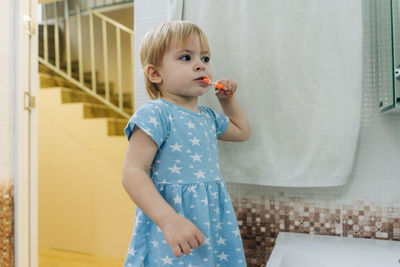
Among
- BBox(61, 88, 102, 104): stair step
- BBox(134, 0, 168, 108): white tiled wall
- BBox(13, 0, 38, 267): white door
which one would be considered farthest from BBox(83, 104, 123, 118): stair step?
BBox(134, 0, 168, 108): white tiled wall

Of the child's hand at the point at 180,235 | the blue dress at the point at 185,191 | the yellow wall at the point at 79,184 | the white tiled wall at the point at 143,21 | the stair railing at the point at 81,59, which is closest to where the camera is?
the child's hand at the point at 180,235

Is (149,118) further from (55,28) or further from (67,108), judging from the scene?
(55,28)

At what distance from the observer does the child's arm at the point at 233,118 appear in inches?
37.3

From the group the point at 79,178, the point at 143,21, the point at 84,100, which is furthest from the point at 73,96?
the point at 143,21

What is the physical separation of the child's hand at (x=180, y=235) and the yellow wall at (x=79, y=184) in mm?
2070

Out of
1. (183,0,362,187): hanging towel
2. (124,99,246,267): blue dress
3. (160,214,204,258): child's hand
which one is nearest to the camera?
(160,214,204,258): child's hand

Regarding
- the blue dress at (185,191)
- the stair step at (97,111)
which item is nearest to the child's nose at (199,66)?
the blue dress at (185,191)

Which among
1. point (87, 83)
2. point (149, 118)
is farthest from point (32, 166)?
point (87, 83)

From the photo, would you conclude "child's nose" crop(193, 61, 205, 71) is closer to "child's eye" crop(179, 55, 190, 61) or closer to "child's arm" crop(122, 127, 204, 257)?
"child's eye" crop(179, 55, 190, 61)

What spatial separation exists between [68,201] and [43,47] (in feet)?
5.93

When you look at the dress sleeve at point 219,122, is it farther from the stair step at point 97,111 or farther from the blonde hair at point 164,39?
the stair step at point 97,111

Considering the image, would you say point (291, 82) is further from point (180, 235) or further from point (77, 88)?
point (77, 88)

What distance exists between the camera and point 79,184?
283 cm

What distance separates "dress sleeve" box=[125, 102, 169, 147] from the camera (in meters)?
0.75
